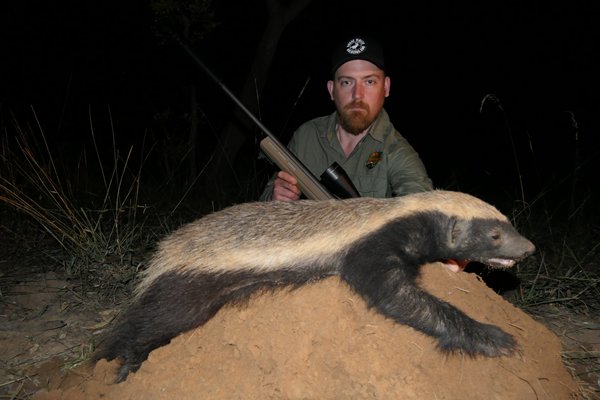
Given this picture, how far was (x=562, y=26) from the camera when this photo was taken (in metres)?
17.3

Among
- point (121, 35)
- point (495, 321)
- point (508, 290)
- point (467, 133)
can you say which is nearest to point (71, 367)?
point (495, 321)

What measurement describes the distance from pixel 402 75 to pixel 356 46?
17648mm

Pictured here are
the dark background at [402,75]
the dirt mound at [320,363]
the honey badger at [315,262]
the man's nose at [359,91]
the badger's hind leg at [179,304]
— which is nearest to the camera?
the dirt mound at [320,363]

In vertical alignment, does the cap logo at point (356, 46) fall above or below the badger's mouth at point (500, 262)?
above

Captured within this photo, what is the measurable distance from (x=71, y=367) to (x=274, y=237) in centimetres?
157

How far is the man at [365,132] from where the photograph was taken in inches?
193

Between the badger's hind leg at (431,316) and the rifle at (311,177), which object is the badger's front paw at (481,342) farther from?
the rifle at (311,177)

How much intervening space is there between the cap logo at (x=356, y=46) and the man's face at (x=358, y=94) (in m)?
0.14

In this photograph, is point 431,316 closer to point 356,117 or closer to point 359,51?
point 356,117

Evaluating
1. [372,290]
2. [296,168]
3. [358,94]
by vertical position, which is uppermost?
[358,94]

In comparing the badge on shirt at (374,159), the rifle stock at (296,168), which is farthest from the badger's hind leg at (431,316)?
the badge on shirt at (374,159)

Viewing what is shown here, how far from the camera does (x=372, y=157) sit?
4.89 meters

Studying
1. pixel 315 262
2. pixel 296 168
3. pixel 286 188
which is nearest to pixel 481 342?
pixel 315 262

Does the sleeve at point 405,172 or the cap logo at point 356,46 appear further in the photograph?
the cap logo at point 356,46
